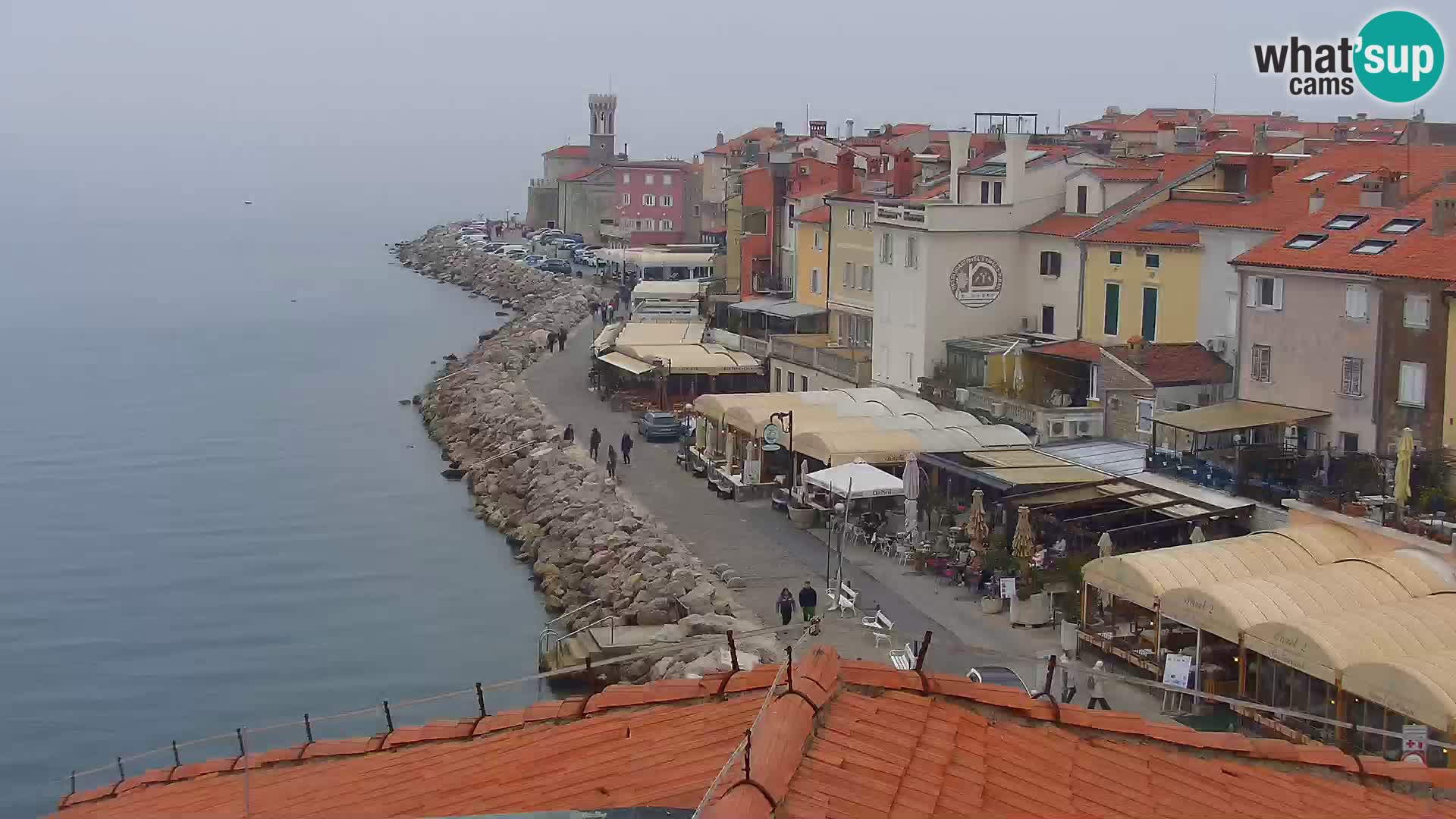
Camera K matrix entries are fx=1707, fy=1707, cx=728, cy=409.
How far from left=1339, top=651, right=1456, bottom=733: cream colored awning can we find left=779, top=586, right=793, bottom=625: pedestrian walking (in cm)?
880

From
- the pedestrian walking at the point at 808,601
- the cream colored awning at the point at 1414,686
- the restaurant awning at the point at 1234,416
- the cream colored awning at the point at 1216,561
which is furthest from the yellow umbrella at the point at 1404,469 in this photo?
the pedestrian walking at the point at 808,601

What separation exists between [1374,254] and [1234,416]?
3.26 meters

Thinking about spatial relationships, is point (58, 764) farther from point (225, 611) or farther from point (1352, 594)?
point (1352, 594)

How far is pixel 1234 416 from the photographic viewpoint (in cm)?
2698

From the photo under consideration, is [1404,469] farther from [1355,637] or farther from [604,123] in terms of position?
[604,123]

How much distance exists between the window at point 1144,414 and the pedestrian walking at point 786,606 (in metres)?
8.54

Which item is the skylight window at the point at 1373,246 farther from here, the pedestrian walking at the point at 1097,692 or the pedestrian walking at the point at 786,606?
the pedestrian walking at the point at 786,606

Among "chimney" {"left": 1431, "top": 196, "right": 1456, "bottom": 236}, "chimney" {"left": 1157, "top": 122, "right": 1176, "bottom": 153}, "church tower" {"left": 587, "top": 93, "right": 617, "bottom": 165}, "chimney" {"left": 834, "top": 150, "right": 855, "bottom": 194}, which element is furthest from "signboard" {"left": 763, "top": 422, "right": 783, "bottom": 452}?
"church tower" {"left": 587, "top": 93, "right": 617, "bottom": 165}

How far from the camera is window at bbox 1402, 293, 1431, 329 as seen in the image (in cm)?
2441

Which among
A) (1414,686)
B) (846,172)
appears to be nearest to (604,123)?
(846,172)

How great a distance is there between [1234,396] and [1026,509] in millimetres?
7228

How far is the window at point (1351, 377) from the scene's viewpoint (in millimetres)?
25688

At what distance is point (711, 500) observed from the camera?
33750 mm

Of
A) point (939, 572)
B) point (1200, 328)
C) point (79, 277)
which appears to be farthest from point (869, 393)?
point (79, 277)
